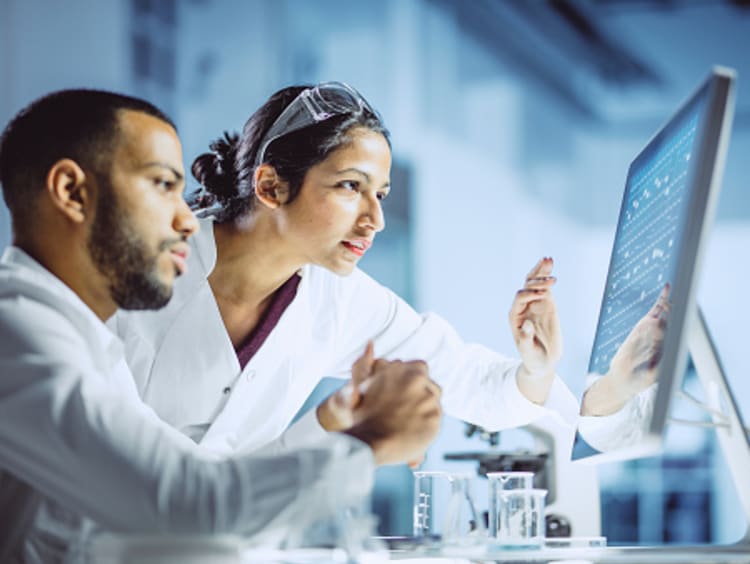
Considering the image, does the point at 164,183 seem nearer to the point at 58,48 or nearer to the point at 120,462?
the point at 120,462

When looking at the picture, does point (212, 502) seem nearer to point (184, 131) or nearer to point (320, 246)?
point (320, 246)

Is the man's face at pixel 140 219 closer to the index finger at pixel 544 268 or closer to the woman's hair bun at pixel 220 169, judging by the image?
the index finger at pixel 544 268

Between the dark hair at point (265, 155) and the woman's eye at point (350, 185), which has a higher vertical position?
the dark hair at point (265, 155)

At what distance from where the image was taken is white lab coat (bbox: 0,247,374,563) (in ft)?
3.32

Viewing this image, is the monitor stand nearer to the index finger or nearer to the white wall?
the index finger

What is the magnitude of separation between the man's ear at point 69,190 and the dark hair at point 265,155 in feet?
2.75

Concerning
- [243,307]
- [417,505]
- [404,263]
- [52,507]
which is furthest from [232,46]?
[52,507]

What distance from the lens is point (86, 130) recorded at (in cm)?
125

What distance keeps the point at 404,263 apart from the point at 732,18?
8.86ft

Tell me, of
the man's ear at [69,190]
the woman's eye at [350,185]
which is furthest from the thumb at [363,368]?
the woman's eye at [350,185]

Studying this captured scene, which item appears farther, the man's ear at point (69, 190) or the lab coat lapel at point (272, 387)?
the lab coat lapel at point (272, 387)

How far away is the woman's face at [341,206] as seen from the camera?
1.98m

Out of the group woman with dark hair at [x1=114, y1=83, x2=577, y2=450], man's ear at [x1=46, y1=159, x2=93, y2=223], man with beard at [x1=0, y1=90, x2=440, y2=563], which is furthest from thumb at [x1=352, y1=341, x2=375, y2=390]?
woman with dark hair at [x1=114, y1=83, x2=577, y2=450]

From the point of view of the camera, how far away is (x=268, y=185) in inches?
82.3
